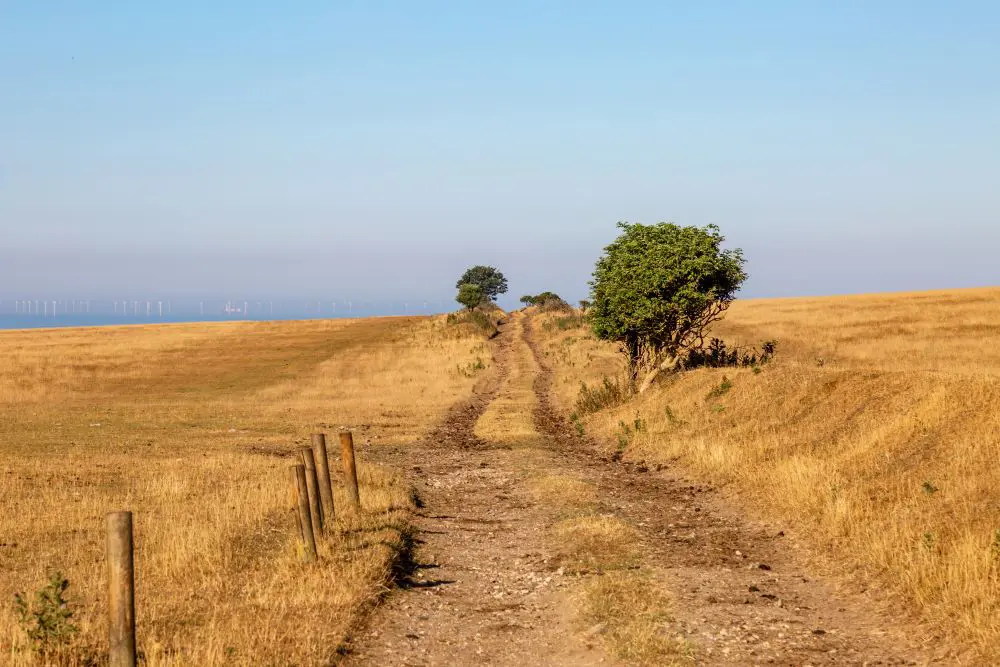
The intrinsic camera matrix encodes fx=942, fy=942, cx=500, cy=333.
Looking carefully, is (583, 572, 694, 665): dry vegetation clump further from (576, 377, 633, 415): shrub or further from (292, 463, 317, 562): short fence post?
(576, 377, 633, 415): shrub

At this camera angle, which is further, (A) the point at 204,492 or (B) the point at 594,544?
(A) the point at 204,492

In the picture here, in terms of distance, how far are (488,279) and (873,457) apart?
517 feet

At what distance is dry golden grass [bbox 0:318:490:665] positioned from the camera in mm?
10859

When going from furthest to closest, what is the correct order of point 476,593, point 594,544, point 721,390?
point 721,390
point 594,544
point 476,593

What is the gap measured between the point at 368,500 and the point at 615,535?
18.4 ft

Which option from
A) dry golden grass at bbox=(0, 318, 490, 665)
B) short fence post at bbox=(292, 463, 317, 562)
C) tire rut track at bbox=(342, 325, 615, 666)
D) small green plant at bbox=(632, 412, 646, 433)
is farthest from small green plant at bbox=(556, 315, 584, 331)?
short fence post at bbox=(292, 463, 317, 562)

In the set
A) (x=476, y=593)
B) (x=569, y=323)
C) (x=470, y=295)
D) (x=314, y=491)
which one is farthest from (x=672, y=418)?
(x=470, y=295)

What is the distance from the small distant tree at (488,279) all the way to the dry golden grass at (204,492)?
105 meters

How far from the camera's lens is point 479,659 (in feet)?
34.1

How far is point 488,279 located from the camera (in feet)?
576

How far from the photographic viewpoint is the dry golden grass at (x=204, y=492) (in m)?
10.9

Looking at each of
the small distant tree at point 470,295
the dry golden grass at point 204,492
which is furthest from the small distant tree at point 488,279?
the dry golden grass at point 204,492

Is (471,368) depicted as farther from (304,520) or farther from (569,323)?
(304,520)

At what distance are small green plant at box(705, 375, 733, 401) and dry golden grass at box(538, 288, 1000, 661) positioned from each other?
0.16 ft
